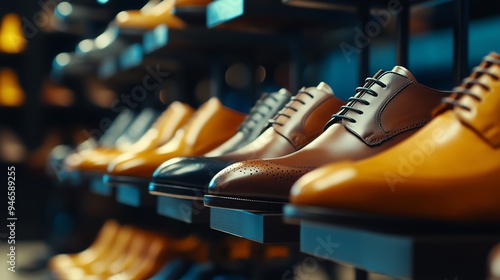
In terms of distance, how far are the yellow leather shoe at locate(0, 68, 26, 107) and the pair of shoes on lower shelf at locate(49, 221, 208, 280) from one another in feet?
8.39

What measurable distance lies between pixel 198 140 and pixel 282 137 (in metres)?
0.59

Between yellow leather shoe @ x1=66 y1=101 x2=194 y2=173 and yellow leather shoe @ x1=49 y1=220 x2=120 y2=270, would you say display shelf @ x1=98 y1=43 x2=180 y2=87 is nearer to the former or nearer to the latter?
yellow leather shoe @ x1=66 y1=101 x2=194 y2=173

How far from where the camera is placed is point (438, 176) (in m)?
0.76

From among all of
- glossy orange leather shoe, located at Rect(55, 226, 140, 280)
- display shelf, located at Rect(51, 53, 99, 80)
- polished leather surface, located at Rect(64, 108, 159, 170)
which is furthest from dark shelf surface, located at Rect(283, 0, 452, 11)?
display shelf, located at Rect(51, 53, 99, 80)

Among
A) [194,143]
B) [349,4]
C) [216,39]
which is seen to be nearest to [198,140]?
[194,143]

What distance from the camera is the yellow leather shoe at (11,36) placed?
5.59 meters

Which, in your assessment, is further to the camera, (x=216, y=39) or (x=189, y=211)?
(x=216, y=39)

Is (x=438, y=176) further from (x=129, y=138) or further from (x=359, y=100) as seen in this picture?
(x=129, y=138)

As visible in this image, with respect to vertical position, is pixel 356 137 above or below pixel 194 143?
above

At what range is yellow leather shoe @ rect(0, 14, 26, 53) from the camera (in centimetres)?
559

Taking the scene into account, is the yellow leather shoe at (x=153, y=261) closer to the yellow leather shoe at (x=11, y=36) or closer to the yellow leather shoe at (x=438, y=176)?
the yellow leather shoe at (x=438, y=176)

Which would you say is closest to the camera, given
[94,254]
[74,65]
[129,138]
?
[129,138]

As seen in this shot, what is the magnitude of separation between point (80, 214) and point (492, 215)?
439cm

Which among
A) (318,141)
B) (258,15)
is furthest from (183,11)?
(318,141)
